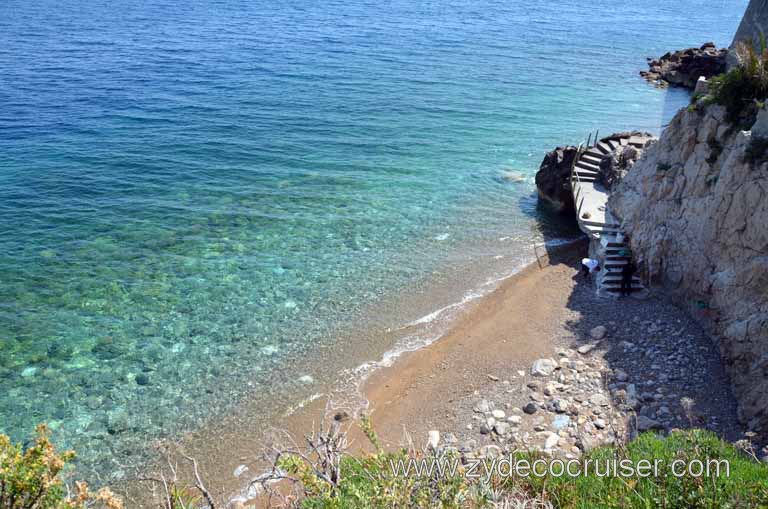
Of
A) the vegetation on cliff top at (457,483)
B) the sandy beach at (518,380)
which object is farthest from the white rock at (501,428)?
the vegetation on cliff top at (457,483)

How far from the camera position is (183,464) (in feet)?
60.6

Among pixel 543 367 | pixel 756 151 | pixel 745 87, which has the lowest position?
pixel 543 367

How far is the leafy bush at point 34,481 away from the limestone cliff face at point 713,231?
17.9 meters

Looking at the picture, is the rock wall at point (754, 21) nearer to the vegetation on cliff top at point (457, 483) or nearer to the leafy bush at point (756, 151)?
the leafy bush at point (756, 151)

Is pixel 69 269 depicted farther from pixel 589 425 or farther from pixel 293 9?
pixel 293 9

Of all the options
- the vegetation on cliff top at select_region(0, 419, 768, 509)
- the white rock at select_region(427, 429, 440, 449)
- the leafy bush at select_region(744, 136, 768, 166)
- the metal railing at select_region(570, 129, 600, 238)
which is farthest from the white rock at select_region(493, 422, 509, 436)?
the metal railing at select_region(570, 129, 600, 238)

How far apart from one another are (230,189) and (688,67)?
55724 mm

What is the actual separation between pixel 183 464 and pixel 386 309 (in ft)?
35.0

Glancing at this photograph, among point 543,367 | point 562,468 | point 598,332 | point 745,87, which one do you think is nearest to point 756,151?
point 745,87

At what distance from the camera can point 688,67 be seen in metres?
65.2

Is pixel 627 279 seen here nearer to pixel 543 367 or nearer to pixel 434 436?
pixel 543 367

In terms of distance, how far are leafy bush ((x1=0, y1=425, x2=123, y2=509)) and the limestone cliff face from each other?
17.9 m

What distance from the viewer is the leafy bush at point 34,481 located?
9.27 meters

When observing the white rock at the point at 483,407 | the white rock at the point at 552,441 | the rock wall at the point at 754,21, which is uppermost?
the rock wall at the point at 754,21
